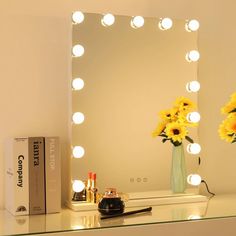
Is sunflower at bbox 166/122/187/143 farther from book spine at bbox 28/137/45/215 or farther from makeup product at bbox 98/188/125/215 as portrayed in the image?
book spine at bbox 28/137/45/215

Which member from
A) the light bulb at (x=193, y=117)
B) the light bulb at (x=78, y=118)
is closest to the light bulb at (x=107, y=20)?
the light bulb at (x=78, y=118)

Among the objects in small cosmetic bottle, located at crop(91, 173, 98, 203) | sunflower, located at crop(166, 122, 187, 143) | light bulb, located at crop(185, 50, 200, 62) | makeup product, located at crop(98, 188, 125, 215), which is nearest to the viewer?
makeup product, located at crop(98, 188, 125, 215)

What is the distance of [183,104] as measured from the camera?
1.77 metres

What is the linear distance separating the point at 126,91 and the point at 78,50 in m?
0.25

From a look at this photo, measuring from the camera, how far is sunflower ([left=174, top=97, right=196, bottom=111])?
1768mm

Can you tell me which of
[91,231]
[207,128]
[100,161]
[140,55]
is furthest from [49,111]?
[207,128]

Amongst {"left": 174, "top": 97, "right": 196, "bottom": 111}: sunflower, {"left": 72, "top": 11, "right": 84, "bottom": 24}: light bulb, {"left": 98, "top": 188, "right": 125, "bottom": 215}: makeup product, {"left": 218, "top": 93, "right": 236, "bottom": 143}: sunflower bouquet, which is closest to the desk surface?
{"left": 98, "top": 188, "right": 125, "bottom": 215}: makeup product

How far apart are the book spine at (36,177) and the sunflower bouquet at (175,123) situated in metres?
0.50

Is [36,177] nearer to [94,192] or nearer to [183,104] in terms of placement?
[94,192]

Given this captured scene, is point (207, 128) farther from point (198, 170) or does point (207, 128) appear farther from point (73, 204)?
point (73, 204)

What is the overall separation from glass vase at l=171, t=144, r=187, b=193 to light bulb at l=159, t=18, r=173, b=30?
18.9 inches

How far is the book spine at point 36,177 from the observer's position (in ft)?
4.83

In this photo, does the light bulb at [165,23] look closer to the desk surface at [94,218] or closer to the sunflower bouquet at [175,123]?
the sunflower bouquet at [175,123]

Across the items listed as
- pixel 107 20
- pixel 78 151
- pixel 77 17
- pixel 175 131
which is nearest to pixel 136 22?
pixel 107 20
